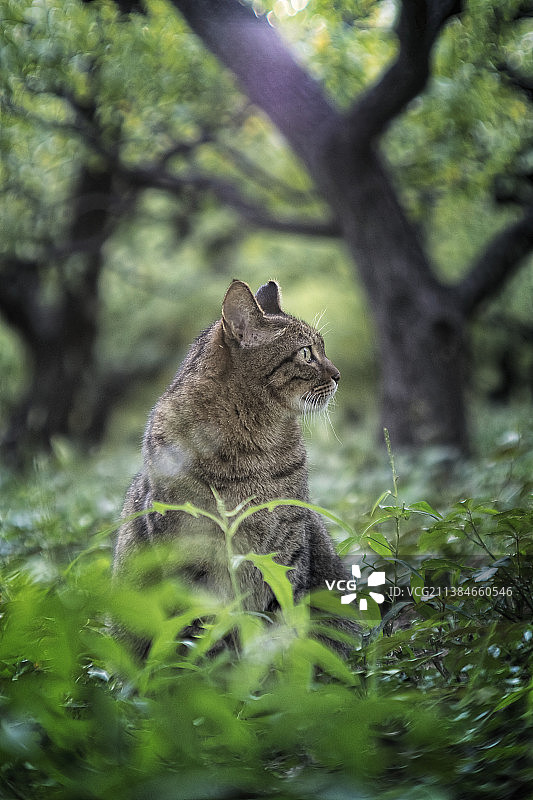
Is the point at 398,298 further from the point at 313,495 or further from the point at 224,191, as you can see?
the point at 313,495

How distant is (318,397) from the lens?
2.42 meters

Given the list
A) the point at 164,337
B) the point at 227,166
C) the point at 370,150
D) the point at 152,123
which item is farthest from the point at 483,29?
the point at 164,337

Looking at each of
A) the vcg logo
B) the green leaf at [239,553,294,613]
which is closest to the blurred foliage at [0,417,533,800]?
Result: the green leaf at [239,553,294,613]

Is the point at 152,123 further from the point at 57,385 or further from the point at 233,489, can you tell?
the point at 233,489

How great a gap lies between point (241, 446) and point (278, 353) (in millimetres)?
341

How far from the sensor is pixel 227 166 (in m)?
7.35

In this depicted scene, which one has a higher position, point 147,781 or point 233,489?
point 147,781

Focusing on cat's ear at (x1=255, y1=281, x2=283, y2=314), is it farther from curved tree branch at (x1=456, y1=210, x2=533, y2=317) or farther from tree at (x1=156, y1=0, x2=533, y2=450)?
curved tree branch at (x1=456, y1=210, x2=533, y2=317)

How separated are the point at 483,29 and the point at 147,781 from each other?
10.8 ft

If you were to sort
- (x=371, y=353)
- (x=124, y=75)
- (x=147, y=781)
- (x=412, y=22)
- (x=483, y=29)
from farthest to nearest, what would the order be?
(x=371, y=353) < (x=124, y=75) < (x=483, y=29) < (x=412, y=22) < (x=147, y=781)

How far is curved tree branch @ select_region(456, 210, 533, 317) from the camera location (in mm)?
5398

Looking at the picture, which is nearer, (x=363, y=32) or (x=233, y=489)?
(x=233, y=489)

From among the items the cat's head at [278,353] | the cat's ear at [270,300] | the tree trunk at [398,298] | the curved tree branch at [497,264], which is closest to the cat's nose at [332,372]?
the cat's head at [278,353]

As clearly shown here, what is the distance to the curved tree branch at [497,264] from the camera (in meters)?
5.40
